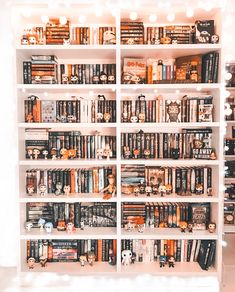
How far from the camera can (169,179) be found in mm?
2721

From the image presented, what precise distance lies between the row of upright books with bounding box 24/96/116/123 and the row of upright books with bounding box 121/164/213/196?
39cm

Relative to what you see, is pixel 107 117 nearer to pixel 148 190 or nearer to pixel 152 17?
pixel 148 190

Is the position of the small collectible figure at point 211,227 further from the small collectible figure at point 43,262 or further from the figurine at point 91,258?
the small collectible figure at point 43,262

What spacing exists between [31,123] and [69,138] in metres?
0.29

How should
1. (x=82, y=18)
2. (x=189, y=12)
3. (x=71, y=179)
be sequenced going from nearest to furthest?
(x=189, y=12)
(x=82, y=18)
(x=71, y=179)

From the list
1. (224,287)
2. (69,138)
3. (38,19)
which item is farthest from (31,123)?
(224,287)

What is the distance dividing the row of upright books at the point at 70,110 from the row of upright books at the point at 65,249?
83cm

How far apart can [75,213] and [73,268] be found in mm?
363

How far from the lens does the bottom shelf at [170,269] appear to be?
102 inches

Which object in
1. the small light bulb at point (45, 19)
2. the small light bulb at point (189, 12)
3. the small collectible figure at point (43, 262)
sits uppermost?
the small light bulb at point (189, 12)

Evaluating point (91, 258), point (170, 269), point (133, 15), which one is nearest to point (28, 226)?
point (91, 258)

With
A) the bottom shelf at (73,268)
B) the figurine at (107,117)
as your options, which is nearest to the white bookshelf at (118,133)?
the bottom shelf at (73,268)

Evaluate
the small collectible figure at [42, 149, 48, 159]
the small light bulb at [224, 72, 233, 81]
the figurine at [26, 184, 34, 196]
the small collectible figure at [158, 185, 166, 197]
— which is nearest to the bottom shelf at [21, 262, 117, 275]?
the figurine at [26, 184, 34, 196]

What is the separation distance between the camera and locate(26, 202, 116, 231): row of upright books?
8.94 feet
